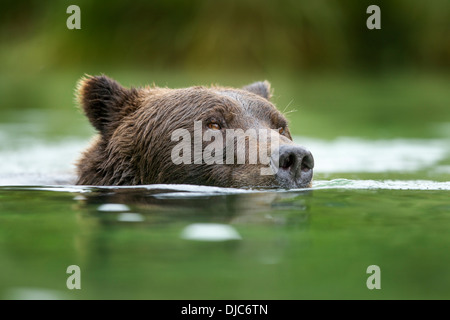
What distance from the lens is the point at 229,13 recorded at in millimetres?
29312

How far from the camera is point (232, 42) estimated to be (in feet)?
97.2

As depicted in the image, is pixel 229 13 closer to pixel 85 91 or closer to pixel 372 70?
pixel 372 70

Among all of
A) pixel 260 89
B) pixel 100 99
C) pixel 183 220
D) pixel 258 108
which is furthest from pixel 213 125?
pixel 183 220

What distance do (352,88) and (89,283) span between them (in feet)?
70.6

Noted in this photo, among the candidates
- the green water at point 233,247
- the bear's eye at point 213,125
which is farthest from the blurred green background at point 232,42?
the green water at point 233,247

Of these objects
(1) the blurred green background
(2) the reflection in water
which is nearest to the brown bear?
(2) the reflection in water

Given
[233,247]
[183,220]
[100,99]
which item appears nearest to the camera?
[233,247]

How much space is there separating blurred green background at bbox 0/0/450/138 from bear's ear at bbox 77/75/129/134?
1786cm

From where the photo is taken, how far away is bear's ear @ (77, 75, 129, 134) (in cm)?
771

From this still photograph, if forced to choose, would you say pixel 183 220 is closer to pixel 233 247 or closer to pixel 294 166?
pixel 233 247

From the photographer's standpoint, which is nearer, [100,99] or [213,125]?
[213,125]

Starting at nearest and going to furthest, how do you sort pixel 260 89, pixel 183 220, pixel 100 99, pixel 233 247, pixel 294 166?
pixel 233 247 < pixel 183 220 < pixel 294 166 < pixel 100 99 < pixel 260 89

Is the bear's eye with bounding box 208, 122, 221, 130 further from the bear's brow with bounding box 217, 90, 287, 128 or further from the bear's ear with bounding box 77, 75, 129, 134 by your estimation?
the bear's ear with bounding box 77, 75, 129, 134

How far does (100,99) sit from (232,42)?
22348 millimetres
